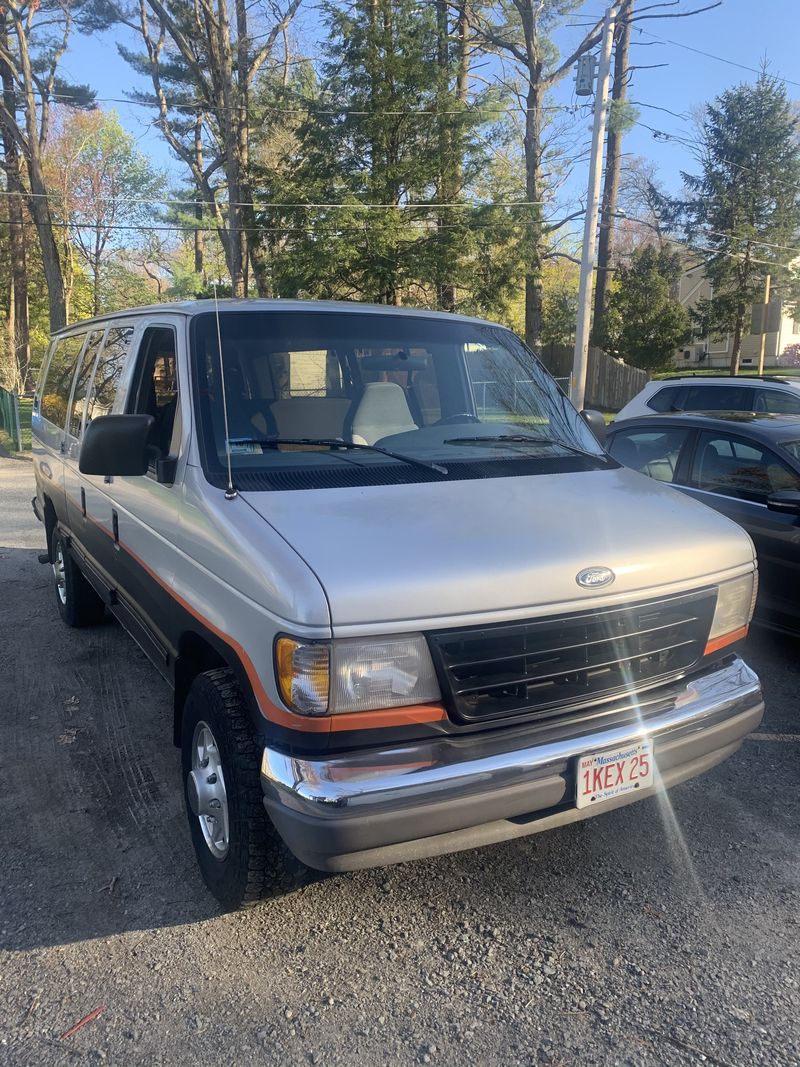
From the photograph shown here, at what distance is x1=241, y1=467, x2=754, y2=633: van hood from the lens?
229 centimetres

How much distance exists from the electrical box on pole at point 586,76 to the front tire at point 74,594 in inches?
670

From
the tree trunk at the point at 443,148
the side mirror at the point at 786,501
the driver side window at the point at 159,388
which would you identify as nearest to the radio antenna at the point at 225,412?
the driver side window at the point at 159,388

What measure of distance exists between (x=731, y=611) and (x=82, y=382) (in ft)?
12.8

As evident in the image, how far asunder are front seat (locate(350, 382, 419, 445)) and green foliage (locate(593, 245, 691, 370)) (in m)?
30.1

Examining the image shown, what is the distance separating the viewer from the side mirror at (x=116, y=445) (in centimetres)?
305

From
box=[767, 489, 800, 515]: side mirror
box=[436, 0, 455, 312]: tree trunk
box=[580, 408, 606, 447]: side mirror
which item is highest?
box=[436, 0, 455, 312]: tree trunk

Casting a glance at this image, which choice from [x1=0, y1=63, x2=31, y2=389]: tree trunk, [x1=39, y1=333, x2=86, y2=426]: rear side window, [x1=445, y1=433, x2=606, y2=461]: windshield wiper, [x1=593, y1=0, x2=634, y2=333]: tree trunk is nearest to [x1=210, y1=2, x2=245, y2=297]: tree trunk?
[x1=0, y1=63, x2=31, y2=389]: tree trunk

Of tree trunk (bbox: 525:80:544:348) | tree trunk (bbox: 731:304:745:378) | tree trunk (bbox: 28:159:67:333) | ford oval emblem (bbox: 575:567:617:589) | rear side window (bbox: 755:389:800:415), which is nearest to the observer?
ford oval emblem (bbox: 575:567:617:589)

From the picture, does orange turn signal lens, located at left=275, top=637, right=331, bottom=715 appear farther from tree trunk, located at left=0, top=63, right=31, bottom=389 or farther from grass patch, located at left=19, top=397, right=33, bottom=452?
tree trunk, located at left=0, top=63, right=31, bottom=389

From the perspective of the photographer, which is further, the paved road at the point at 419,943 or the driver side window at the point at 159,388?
the driver side window at the point at 159,388

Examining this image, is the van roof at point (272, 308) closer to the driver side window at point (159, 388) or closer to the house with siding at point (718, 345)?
the driver side window at point (159, 388)

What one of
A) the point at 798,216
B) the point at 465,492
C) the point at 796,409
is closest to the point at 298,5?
the point at 798,216

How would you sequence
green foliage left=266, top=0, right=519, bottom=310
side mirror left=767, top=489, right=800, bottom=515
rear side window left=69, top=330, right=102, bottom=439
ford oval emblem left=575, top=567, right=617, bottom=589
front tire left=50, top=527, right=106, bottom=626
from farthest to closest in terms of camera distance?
green foliage left=266, top=0, right=519, bottom=310 → front tire left=50, top=527, right=106, bottom=626 → rear side window left=69, top=330, right=102, bottom=439 → side mirror left=767, top=489, right=800, bottom=515 → ford oval emblem left=575, top=567, right=617, bottom=589

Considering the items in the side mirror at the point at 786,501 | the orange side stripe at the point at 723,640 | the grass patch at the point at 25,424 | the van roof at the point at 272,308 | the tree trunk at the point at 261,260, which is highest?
the tree trunk at the point at 261,260
